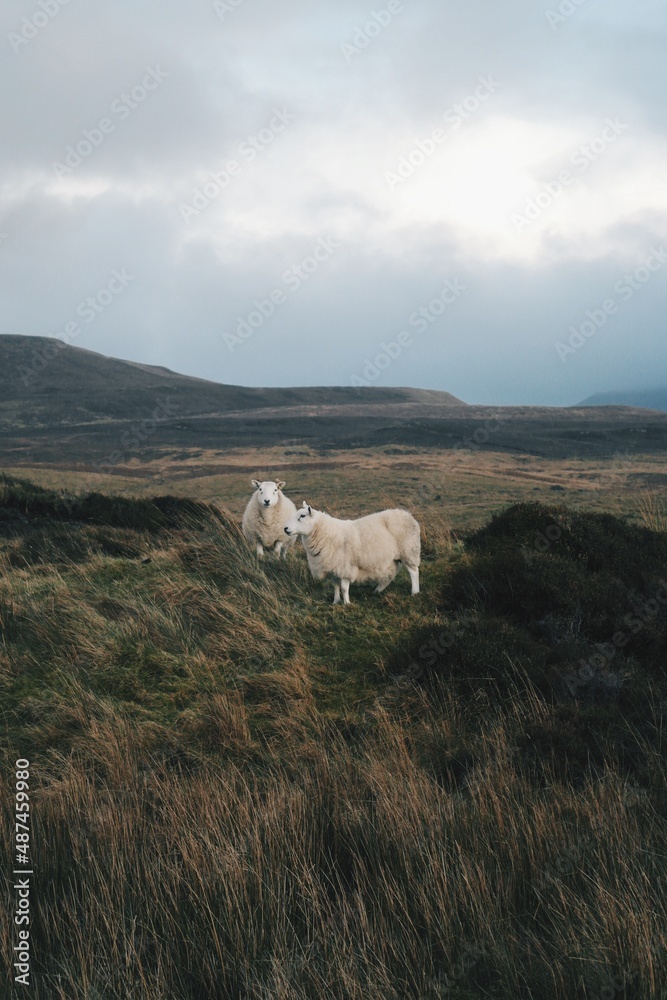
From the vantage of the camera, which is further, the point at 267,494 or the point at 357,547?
the point at 267,494

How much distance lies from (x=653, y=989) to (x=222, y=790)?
2.90 m

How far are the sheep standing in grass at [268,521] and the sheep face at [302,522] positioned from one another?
2.68m

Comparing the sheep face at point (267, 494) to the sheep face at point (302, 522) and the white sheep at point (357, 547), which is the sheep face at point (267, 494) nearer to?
the white sheep at point (357, 547)

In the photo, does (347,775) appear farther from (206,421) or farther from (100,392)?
(100,392)

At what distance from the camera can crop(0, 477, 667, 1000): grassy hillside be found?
3.51m

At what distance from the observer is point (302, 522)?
9.27m

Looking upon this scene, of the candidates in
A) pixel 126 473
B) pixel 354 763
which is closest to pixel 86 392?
pixel 126 473

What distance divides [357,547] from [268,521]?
10.2 ft

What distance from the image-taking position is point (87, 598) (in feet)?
31.7

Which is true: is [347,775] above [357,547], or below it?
below

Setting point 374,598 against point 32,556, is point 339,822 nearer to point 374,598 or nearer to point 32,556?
point 374,598

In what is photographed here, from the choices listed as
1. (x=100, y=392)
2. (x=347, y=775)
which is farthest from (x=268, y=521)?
(x=100, y=392)

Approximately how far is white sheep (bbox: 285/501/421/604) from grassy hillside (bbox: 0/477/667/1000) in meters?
0.39

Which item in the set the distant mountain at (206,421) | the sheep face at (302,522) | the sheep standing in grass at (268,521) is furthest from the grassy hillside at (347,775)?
the distant mountain at (206,421)
